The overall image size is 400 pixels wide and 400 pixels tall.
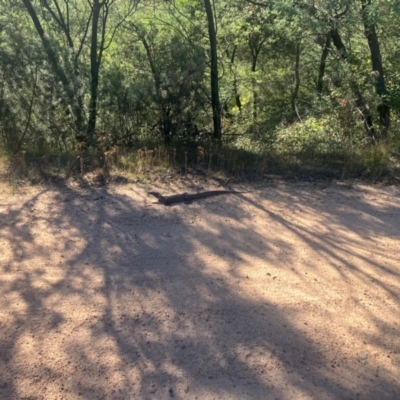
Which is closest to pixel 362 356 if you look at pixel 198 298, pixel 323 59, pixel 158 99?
pixel 198 298

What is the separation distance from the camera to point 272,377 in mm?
3385

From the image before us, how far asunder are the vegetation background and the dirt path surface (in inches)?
56.6

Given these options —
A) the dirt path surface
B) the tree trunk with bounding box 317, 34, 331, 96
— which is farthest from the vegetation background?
the dirt path surface

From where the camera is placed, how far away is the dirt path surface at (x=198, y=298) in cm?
336

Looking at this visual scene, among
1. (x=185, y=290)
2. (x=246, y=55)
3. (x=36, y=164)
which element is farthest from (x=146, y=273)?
(x=246, y=55)

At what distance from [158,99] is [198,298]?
5.12 metres

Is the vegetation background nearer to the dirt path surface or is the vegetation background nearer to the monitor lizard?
the monitor lizard

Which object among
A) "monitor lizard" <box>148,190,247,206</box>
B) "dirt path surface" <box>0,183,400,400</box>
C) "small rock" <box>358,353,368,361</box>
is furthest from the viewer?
"monitor lizard" <box>148,190,247,206</box>

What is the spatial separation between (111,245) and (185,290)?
4.01 ft

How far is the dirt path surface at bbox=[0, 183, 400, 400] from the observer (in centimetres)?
336

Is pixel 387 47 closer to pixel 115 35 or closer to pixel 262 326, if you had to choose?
pixel 115 35

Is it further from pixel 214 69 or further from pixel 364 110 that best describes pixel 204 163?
pixel 364 110

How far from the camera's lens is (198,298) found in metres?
4.30

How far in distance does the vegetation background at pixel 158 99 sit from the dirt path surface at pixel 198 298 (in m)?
1.44
